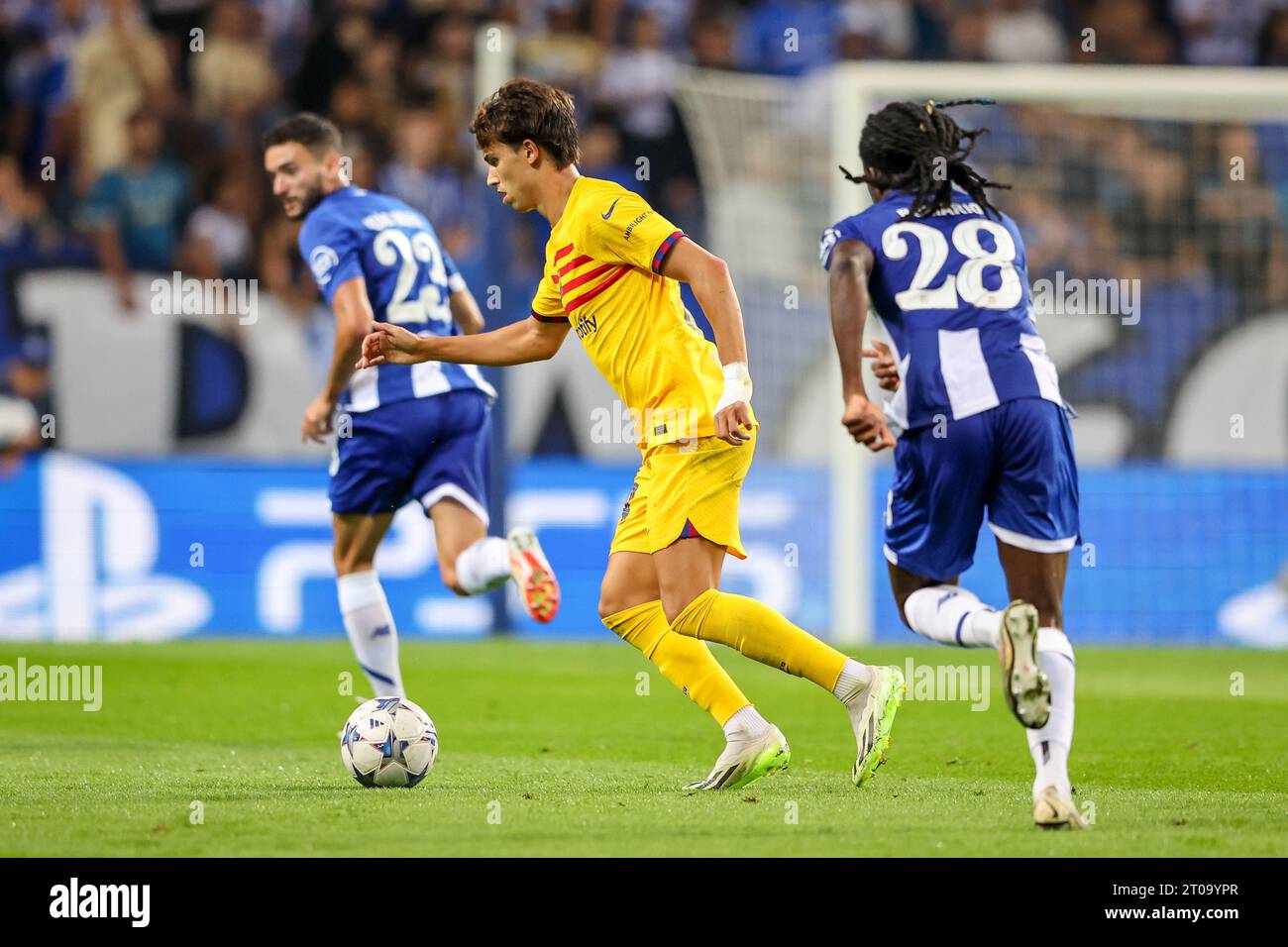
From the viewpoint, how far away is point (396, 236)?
7.41 meters

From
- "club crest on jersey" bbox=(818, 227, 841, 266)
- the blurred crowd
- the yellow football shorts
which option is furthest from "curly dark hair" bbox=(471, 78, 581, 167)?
the blurred crowd

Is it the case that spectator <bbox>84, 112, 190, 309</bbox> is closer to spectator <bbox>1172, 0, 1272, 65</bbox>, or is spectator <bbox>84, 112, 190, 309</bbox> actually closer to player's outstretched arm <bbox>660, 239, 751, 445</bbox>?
spectator <bbox>1172, 0, 1272, 65</bbox>

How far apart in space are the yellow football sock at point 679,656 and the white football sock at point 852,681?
343mm

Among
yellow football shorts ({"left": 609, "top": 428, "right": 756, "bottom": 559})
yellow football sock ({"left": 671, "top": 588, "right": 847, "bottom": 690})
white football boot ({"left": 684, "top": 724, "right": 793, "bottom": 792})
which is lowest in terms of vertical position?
white football boot ({"left": 684, "top": 724, "right": 793, "bottom": 792})

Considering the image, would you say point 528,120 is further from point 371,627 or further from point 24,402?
point 24,402

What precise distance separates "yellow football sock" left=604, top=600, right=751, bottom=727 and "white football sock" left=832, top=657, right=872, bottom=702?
0.34m

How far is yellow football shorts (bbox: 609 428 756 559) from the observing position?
5.48 m

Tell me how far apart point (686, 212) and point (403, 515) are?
127 inches

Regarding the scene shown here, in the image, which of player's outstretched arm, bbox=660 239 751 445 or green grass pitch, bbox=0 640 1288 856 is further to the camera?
player's outstretched arm, bbox=660 239 751 445

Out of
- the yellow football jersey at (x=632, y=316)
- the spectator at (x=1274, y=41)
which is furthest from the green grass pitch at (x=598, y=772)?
the spectator at (x=1274, y=41)

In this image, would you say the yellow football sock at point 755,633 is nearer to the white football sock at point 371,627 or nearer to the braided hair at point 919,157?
the braided hair at point 919,157

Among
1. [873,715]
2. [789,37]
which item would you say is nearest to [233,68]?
[789,37]

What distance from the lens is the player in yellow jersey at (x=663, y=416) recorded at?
543cm
